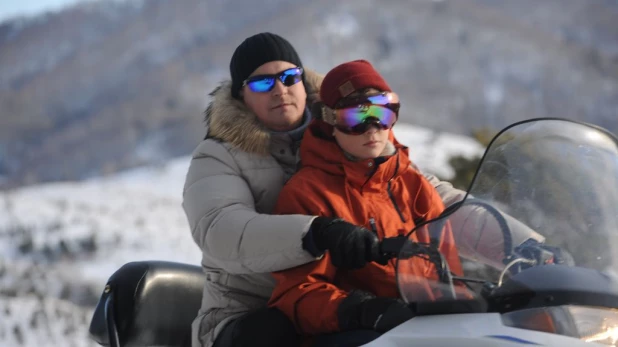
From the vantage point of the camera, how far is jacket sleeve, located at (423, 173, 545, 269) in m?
2.25

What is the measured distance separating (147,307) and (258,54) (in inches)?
39.0

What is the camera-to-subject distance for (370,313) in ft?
7.72

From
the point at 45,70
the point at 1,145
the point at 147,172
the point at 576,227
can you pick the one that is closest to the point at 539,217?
the point at 576,227

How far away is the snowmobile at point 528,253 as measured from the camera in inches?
79.6

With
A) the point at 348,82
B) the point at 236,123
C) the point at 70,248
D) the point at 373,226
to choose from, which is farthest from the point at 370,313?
the point at 70,248

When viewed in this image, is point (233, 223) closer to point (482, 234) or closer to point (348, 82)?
point (348, 82)

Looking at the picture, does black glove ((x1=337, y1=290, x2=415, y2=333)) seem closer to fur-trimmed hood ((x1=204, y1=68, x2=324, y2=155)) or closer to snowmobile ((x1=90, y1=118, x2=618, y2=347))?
snowmobile ((x1=90, y1=118, x2=618, y2=347))

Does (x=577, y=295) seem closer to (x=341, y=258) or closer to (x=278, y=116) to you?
(x=341, y=258)

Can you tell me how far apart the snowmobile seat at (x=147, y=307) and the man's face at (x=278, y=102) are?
2.30ft

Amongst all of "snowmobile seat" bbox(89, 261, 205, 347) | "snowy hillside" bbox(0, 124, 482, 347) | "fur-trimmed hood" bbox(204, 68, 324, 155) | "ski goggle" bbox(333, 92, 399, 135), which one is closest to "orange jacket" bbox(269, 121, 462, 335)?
"ski goggle" bbox(333, 92, 399, 135)

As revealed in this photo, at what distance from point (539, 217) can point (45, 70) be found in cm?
11459

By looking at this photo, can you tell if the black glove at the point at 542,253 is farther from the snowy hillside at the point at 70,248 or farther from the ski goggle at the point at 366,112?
the snowy hillside at the point at 70,248

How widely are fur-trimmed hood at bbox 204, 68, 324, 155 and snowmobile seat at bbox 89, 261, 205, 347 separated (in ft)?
1.86

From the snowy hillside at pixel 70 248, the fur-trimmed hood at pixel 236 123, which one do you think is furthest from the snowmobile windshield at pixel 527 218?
the snowy hillside at pixel 70 248
